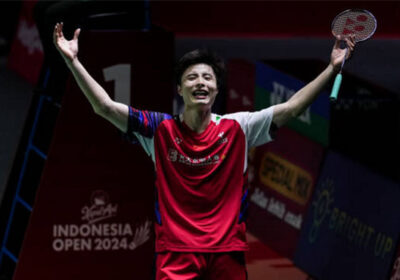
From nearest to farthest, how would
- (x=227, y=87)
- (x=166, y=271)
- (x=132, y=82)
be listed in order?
(x=166, y=271), (x=132, y=82), (x=227, y=87)

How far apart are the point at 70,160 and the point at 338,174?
71.9 inches

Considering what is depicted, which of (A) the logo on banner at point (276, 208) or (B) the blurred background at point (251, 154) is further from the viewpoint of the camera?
(A) the logo on banner at point (276, 208)

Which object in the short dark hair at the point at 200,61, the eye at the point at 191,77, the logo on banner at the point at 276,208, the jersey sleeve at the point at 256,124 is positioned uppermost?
the short dark hair at the point at 200,61

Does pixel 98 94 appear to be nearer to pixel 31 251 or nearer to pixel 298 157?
pixel 31 251

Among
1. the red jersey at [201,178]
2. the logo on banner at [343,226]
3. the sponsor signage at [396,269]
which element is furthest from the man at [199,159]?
the logo on banner at [343,226]

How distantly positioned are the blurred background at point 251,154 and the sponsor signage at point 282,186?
0.01 m

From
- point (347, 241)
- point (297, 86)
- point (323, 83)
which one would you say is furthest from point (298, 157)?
point (323, 83)

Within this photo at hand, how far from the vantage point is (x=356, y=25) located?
475 cm

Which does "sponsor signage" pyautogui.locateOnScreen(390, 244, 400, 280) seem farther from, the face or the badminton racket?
the face

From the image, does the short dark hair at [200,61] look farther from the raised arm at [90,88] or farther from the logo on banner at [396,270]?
the logo on banner at [396,270]

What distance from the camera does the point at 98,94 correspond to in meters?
4.66

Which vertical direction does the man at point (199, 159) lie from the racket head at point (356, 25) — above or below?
below

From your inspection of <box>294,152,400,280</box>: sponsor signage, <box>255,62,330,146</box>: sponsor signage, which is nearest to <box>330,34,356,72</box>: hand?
<box>294,152,400,280</box>: sponsor signage

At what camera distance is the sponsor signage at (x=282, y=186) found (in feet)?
24.6
